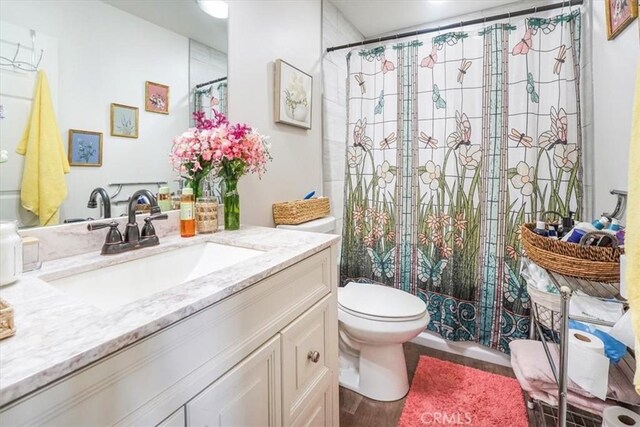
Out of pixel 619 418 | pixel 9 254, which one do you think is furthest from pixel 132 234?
pixel 619 418

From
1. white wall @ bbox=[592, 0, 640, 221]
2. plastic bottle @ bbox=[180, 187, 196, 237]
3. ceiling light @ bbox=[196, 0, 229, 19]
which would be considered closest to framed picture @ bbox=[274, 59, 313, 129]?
ceiling light @ bbox=[196, 0, 229, 19]

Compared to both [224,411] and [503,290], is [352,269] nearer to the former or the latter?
[503,290]

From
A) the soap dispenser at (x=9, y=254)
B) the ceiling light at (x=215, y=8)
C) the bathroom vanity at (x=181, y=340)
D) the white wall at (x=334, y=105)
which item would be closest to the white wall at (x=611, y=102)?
the bathroom vanity at (x=181, y=340)

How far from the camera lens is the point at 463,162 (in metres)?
1.79

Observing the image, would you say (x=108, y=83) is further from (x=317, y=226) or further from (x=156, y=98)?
(x=317, y=226)

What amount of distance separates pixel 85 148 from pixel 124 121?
159 millimetres

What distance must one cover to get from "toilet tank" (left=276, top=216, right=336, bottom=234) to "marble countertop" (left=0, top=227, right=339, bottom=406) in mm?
776

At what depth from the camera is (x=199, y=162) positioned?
1.22m

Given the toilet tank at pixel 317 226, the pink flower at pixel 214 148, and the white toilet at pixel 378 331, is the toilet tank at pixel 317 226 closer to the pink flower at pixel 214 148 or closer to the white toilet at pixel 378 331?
the white toilet at pixel 378 331

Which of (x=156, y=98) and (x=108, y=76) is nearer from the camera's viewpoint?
(x=108, y=76)

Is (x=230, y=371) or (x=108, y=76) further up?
(x=108, y=76)

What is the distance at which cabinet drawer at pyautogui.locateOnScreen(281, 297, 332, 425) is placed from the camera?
0.89 m

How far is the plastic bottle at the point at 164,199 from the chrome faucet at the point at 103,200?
188 mm

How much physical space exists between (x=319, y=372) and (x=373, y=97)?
166cm
